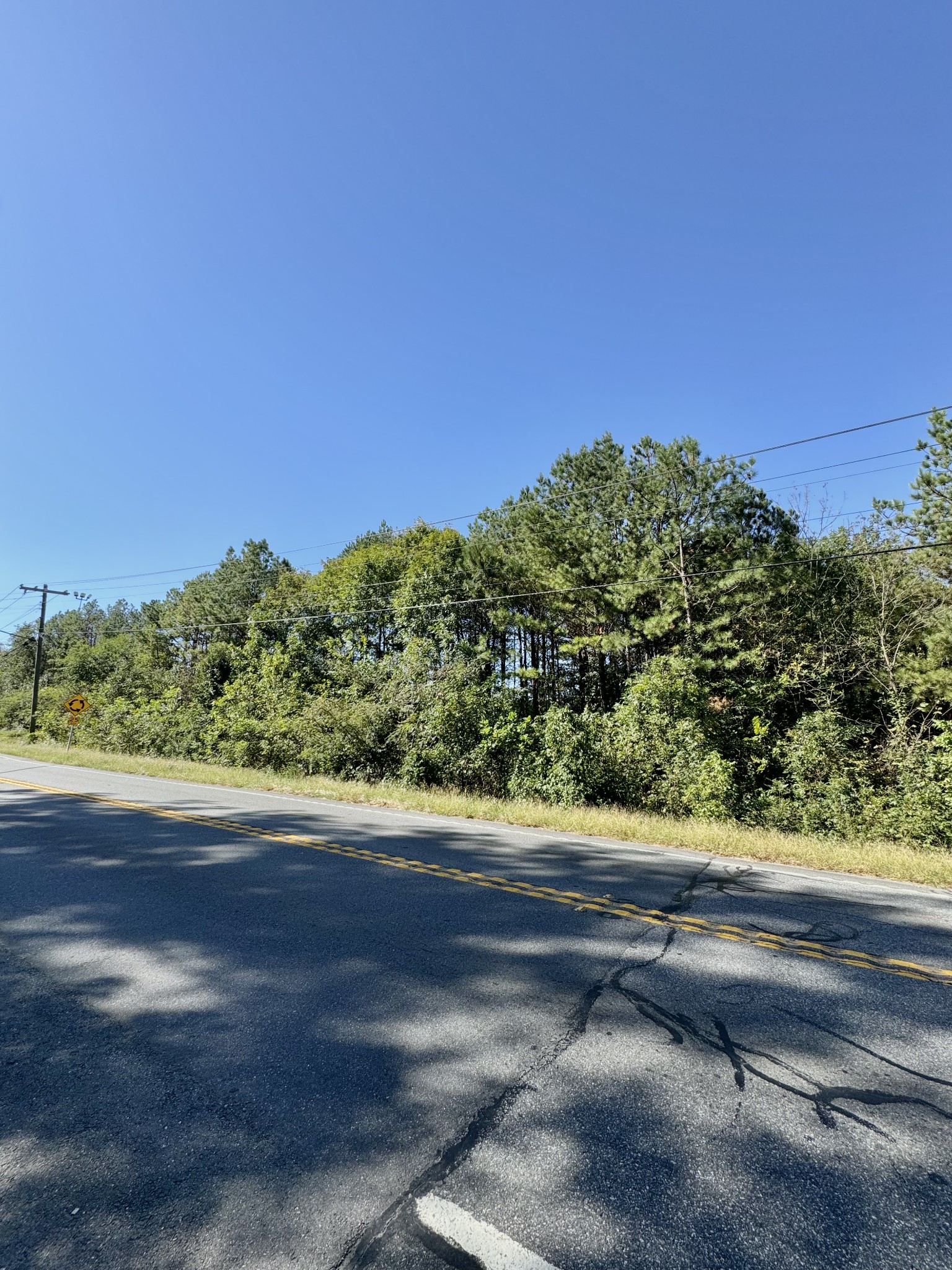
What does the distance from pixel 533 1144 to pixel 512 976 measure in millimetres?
1592

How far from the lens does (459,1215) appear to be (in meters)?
2.03

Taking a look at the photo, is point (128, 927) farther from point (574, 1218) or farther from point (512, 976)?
point (574, 1218)

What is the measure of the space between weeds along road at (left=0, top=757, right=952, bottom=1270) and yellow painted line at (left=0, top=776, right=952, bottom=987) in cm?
4

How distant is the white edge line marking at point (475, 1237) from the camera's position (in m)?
1.85

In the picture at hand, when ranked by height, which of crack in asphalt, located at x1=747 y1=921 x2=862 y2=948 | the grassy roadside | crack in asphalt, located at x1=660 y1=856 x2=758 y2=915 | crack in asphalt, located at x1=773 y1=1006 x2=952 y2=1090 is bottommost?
the grassy roadside

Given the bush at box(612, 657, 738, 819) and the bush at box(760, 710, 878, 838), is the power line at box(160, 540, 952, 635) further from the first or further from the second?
the bush at box(760, 710, 878, 838)

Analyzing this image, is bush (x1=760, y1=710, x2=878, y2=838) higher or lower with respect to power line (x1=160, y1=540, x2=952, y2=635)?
lower

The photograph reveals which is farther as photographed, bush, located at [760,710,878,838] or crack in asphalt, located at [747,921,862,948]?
bush, located at [760,710,878,838]

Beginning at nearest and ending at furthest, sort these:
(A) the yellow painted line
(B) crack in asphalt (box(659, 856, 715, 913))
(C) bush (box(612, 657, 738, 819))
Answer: (A) the yellow painted line, (B) crack in asphalt (box(659, 856, 715, 913)), (C) bush (box(612, 657, 738, 819))

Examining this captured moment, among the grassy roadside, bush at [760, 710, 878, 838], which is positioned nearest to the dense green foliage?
bush at [760, 710, 878, 838]

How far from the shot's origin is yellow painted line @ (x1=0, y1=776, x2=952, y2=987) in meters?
4.22

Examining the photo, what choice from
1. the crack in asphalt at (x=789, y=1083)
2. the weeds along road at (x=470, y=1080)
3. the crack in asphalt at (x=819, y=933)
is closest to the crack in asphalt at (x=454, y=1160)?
the weeds along road at (x=470, y=1080)

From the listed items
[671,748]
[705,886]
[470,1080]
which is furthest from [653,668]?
[470,1080]

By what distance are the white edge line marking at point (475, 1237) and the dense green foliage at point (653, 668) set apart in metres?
11.3
